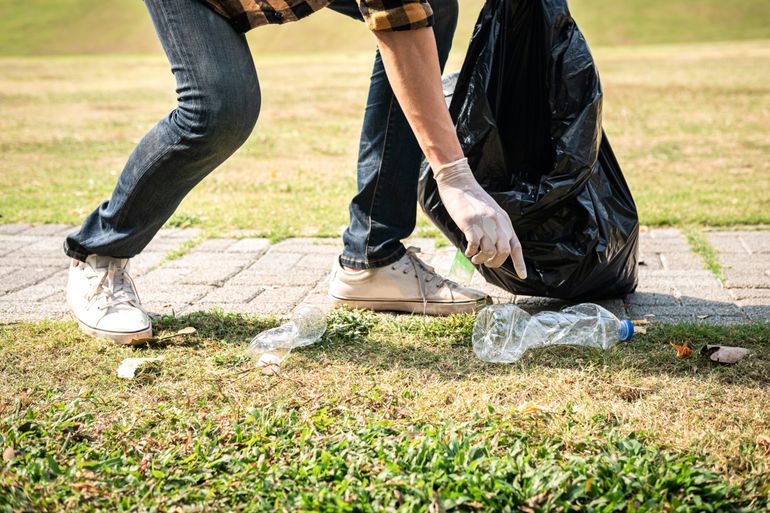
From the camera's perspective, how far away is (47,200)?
5559 millimetres

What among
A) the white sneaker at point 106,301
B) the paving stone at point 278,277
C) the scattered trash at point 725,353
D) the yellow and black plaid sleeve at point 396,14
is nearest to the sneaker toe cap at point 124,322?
the white sneaker at point 106,301

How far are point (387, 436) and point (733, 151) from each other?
6516 millimetres

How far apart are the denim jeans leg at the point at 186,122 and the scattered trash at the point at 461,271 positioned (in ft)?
3.67

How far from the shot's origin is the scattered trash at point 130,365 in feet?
8.10

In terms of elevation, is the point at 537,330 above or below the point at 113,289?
below

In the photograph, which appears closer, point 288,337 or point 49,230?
point 288,337

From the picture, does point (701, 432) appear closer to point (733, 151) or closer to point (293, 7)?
point (293, 7)

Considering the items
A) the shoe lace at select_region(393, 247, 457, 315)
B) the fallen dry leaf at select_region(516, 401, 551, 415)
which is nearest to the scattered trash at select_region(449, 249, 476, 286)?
the shoe lace at select_region(393, 247, 457, 315)

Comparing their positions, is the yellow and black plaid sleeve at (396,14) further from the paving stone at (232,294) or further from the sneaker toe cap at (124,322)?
the paving stone at (232,294)

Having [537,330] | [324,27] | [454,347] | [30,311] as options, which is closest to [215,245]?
[30,311]

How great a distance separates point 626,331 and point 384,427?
104 centimetres

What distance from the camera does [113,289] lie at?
2.90 metres

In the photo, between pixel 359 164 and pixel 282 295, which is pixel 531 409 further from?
pixel 282 295

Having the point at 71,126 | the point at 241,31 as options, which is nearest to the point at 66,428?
the point at 241,31
